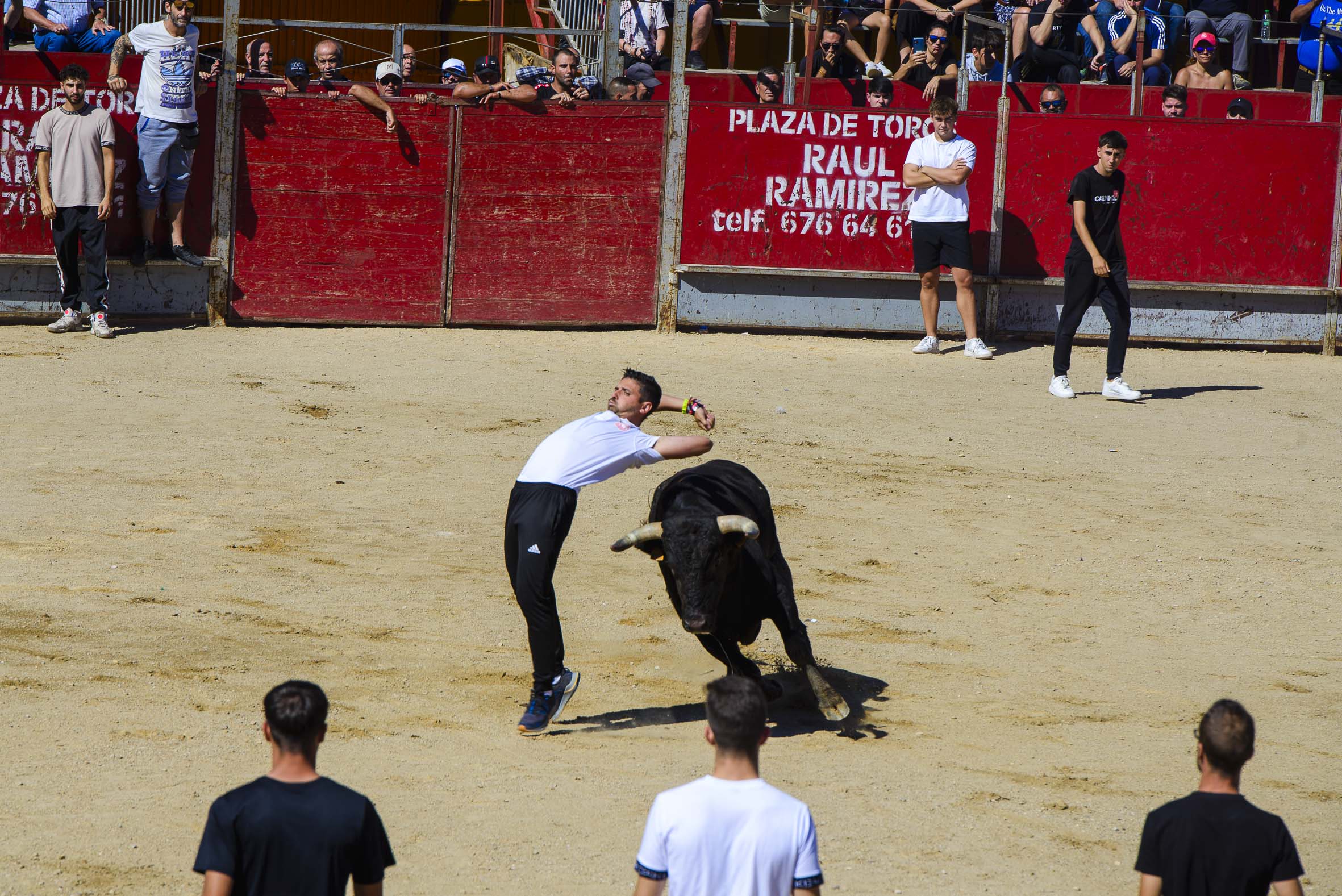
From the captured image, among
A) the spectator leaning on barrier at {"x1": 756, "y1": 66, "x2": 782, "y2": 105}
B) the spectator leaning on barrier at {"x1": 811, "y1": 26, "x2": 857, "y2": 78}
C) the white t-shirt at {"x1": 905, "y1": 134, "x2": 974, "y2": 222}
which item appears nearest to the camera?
the white t-shirt at {"x1": 905, "y1": 134, "x2": 974, "y2": 222}

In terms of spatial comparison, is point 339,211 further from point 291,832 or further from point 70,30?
point 291,832

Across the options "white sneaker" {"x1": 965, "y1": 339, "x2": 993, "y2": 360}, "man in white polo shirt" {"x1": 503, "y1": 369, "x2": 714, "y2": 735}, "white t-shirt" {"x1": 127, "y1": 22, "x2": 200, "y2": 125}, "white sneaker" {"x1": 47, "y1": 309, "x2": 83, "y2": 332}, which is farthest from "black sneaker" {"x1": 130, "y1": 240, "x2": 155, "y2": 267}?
"man in white polo shirt" {"x1": 503, "y1": 369, "x2": 714, "y2": 735}

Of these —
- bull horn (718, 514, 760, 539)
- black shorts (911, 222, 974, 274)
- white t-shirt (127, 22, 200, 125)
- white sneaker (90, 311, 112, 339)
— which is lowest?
bull horn (718, 514, 760, 539)

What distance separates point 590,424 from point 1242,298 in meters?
10.4

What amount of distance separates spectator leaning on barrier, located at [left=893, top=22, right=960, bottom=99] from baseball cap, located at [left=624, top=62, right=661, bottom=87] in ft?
8.12

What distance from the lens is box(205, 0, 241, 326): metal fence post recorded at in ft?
45.1

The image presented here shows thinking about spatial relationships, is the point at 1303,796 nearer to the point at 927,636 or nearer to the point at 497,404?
the point at 927,636

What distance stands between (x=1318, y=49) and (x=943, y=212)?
5.45m

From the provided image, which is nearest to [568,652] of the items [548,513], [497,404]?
[548,513]

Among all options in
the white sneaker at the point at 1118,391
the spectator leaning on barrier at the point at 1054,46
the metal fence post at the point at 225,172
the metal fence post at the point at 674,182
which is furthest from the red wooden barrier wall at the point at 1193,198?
the metal fence post at the point at 225,172

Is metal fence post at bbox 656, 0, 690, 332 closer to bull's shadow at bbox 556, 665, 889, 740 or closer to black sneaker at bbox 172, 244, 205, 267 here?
black sneaker at bbox 172, 244, 205, 267

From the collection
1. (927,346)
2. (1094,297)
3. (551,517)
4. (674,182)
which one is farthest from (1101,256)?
(551,517)

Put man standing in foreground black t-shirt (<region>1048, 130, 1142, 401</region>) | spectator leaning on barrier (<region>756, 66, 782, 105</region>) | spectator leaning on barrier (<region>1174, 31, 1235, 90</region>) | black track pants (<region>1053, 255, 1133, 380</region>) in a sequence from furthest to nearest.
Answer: spectator leaning on barrier (<region>1174, 31, 1235, 90</region>), spectator leaning on barrier (<region>756, 66, 782, 105</region>), black track pants (<region>1053, 255, 1133, 380</region>), man standing in foreground black t-shirt (<region>1048, 130, 1142, 401</region>)

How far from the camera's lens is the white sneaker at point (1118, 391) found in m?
12.7
